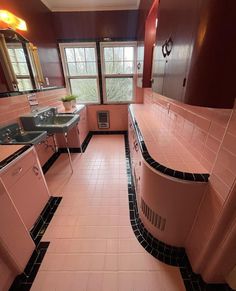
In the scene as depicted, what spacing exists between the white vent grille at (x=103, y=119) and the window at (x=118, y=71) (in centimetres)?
33

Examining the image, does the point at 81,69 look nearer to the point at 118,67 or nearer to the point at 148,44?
the point at 118,67

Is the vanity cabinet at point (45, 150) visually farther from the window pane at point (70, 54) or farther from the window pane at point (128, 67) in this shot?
the window pane at point (128, 67)

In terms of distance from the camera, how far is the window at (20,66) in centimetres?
185

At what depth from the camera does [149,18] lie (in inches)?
72.6

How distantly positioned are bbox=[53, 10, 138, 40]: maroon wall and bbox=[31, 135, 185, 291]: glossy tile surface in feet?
9.77

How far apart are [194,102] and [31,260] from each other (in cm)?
175

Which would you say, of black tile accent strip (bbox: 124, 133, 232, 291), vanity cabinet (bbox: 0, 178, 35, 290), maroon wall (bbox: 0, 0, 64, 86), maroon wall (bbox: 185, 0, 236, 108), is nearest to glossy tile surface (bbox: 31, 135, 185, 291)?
black tile accent strip (bbox: 124, 133, 232, 291)

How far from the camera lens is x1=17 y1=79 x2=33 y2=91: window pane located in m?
1.95

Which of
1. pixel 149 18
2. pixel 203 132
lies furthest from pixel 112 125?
pixel 203 132

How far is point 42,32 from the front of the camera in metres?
2.58

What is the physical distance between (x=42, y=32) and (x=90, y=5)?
3.53 ft

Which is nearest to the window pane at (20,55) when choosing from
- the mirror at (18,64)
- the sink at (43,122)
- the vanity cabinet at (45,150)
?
the mirror at (18,64)

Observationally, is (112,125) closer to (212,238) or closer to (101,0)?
(101,0)

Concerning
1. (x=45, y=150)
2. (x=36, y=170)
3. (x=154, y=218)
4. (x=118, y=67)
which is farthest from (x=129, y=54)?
(x=154, y=218)
